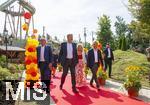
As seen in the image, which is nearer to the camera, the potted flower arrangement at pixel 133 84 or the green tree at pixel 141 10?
the potted flower arrangement at pixel 133 84

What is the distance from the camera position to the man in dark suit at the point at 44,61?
12.8 m

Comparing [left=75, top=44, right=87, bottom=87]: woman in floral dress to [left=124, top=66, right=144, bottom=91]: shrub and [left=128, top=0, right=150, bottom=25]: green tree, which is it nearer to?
[left=124, top=66, right=144, bottom=91]: shrub

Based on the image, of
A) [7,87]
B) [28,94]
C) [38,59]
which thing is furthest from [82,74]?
[7,87]

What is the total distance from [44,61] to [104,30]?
49247 mm

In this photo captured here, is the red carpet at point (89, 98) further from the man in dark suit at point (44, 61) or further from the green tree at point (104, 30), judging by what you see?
the green tree at point (104, 30)

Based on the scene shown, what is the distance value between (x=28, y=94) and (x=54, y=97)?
0.82m

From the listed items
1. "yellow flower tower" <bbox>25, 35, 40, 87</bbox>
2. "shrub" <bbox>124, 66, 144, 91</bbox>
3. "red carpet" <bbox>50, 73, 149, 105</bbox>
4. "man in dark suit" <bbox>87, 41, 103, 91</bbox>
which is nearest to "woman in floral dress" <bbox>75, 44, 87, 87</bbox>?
"man in dark suit" <bbox>87, 41, 103, 91</bbox>

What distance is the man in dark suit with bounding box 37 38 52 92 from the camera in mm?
12773

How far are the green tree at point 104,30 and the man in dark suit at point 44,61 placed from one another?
158 feet

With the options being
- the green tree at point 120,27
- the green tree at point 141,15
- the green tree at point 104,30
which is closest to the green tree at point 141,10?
the green tree at point 141,15

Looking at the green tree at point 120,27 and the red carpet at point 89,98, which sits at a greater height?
the green tree at point 120,27

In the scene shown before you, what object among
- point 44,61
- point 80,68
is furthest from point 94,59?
point 44,61

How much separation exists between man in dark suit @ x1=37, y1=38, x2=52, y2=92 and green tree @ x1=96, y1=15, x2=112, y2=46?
1900 inches

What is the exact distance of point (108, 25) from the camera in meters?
61.6
